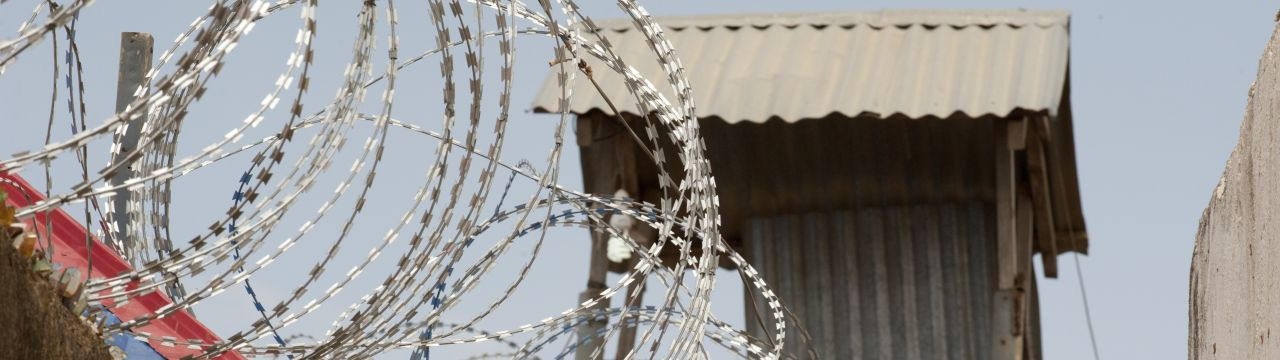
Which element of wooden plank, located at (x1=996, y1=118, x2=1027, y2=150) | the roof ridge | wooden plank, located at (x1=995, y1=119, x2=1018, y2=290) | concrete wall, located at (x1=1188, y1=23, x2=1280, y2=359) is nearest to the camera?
concrete wall, located at (x1=1188, y1=23, x2=1280, y2=359)

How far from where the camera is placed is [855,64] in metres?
12.1

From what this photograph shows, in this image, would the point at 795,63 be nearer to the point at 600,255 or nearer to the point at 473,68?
the point at 600,255

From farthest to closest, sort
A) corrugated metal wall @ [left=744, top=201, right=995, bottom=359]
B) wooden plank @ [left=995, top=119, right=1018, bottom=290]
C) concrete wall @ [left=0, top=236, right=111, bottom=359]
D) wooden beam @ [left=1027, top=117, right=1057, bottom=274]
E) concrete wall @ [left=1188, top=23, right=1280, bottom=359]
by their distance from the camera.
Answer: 1. wooden beam @ [left=1027, top=117, right=1057, bottom=274]
2. corrugated metal wall @ [left=744, top=201, right=995, bottom=359]
3. wooden plank @ [left=995, top=119, right=1018, bottom=290]
4. concrete wall @ [left=1188, top=23, right=1280, bottom=359]
5. concrete wall @ [left=0, top=236, right=111, bottom=359]

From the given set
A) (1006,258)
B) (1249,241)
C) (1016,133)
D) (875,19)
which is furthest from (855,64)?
(1249,241)

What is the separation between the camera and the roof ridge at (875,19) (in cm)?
1238

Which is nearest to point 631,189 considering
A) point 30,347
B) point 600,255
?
point 600,255

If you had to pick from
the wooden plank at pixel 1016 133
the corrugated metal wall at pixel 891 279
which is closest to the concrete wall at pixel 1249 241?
the wooden plank at pixel 1016 133

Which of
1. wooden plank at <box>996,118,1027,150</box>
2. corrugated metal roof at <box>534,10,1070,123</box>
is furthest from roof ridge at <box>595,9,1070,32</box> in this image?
wooden plank at <box>996,118,1027,150</box>

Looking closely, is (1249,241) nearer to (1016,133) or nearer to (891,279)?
(1016,133)

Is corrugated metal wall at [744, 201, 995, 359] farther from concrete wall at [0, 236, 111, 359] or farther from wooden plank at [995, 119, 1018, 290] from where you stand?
concrete wall at [0, 236, 111, 359]

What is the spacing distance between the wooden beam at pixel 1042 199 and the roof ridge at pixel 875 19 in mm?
816

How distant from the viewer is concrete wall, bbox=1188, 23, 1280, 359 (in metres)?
4.99

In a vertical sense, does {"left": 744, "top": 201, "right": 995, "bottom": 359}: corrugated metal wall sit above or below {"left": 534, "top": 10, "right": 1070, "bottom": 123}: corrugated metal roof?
below

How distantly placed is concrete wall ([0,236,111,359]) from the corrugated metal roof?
710cm
